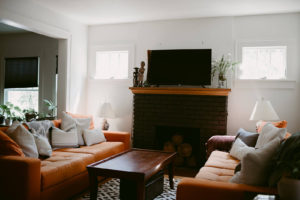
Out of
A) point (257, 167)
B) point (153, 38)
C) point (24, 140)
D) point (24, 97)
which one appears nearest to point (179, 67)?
point (153, 38)

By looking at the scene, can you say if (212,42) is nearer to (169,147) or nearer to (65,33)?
(169,147)

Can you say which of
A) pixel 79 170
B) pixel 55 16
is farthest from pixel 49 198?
pixel 55 16

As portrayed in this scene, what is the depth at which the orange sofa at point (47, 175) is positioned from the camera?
9.00 ft

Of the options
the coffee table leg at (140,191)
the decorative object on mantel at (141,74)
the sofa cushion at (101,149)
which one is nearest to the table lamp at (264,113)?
the decorative object on mantel at (141,74)

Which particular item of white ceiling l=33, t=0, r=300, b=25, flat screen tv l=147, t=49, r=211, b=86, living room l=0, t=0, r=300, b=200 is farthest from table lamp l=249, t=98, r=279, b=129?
white ceiling l=33, t=0, r=300, b=25

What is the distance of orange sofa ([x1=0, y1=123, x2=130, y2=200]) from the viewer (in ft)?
9.00

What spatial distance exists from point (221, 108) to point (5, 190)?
3385 millimetres

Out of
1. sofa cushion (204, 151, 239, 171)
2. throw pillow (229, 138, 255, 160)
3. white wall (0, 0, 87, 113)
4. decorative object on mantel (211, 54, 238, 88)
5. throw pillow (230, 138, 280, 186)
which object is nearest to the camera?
throw pillow (230, 138, 280, 186)

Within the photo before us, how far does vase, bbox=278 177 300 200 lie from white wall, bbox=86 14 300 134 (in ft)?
11.1

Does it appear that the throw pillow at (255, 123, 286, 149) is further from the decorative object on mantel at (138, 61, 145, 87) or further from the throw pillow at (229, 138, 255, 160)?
the decorative object on mantel at (138, 61, 145, 87)

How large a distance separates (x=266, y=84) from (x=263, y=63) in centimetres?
39

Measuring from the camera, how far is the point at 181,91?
16.4 ft

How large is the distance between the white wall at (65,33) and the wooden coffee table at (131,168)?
2.29m

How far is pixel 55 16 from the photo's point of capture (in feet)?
16.5
